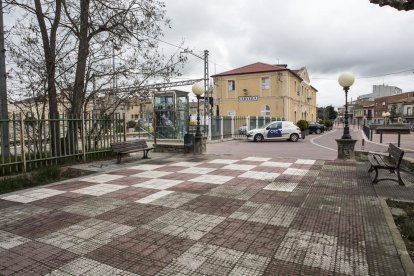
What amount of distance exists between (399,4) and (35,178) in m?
8.44

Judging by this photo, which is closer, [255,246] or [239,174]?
[255,246]

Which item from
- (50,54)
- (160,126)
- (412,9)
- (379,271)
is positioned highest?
(50,54)

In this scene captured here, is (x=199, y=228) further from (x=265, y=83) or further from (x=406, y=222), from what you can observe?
(x=265, y=83)

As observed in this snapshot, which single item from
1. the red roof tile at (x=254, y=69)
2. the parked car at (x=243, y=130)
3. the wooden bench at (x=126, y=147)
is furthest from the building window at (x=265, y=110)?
the wooden bench at (x=126, y=147)

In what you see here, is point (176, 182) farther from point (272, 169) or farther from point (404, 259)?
point (404, 259)

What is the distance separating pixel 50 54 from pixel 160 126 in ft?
36.5

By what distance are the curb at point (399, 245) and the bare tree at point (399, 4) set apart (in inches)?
114

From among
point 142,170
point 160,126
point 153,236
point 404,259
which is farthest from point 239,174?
point 160,126

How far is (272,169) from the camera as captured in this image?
9.76m

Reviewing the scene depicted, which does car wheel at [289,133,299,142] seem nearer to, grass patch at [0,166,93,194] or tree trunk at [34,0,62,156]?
tree trunk at [34,0,62,156]

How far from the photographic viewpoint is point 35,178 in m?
8.27

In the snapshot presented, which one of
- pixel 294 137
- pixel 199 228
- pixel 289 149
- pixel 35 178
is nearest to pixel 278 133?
pixel 294 137

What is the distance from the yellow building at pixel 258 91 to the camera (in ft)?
129

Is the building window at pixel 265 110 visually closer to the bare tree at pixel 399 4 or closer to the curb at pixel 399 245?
the curb at pixel 399 245
